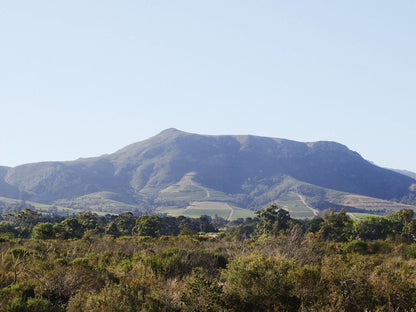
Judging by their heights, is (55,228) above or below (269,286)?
below

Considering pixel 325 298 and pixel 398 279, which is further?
pixel 398 279

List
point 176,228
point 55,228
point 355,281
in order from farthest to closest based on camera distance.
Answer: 1. point 176,228
2. point 55,228
3. point 355,281

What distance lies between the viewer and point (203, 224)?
98.4 metres

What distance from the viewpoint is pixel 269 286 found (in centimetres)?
1136

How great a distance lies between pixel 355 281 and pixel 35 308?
9.73 meters

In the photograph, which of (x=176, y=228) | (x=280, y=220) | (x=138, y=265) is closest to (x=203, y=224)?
(x=176, y=228)

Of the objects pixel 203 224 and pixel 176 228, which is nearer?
pixel 176 228

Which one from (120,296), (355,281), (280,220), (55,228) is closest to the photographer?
(120,296)

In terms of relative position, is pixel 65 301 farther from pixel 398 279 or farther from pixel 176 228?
pixel 176 228

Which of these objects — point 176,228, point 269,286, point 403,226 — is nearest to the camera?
point 269,286

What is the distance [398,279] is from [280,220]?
5348 cm

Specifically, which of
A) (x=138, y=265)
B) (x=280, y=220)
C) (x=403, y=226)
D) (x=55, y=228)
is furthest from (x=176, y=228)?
(x=138, y=265)

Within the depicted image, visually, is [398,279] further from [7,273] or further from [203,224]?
[203,224]

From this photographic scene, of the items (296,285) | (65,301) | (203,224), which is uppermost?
(296,285)
